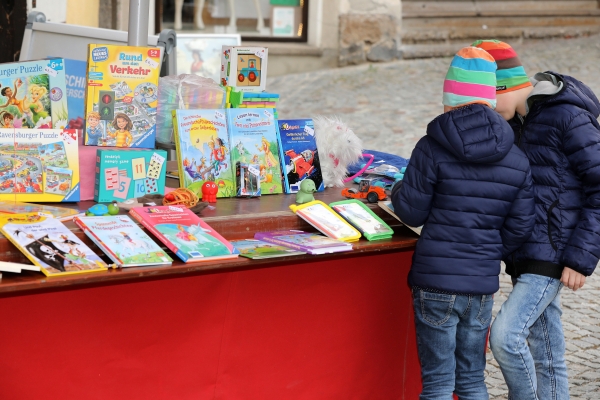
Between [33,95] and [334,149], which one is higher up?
[33,95]

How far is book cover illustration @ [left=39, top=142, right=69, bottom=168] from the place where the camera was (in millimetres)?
2570

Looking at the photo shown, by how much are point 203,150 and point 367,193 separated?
0.67 m

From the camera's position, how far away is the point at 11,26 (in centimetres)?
511

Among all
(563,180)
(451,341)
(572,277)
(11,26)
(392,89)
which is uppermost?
(11,26)

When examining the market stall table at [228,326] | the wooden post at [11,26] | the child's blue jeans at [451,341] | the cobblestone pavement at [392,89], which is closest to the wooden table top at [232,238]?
the market stall table at [228,326]

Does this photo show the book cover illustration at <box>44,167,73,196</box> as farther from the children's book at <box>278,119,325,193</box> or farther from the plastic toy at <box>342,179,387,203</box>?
the plastic toy at <box>342,179,387,203</box>

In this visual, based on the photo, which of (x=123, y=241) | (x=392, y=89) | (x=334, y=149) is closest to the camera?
(x=123, y=241)

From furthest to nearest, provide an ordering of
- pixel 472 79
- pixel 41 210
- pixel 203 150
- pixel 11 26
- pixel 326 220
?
pixel 11 26, pixel 203 150, pixel 326 220, pixel 472 79, pixel 41 210

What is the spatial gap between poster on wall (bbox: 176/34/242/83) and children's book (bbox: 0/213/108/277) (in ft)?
11.3

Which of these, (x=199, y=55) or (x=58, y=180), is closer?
(x=58, y=180)

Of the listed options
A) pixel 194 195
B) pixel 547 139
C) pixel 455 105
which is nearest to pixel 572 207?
pixel 547 139

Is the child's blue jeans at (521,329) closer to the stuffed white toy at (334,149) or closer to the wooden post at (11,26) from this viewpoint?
the stuffed white toy at (334,149)

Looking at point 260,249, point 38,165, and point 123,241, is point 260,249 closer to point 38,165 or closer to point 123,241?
point 123,241

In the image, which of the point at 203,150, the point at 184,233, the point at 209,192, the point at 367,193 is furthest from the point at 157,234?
the point at 367,193
